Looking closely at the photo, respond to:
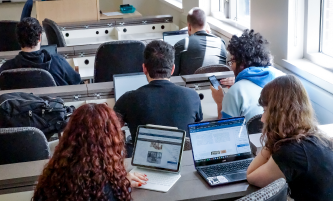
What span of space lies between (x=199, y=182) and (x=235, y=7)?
11.7 feet

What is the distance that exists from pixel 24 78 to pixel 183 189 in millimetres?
1834

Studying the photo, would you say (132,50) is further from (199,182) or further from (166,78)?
(199,182)

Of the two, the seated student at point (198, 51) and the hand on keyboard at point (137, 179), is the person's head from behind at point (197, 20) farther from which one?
the hand on keyboard at point (137, 179)

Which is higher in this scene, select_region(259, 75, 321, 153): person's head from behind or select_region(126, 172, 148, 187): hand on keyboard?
select_region(259, 75, 321, 153): person's head from behind

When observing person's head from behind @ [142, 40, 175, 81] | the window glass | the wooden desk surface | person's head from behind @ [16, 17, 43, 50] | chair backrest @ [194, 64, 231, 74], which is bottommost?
the wooden desk surface

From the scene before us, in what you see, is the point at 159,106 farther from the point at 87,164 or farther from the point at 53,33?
the point at 53,33

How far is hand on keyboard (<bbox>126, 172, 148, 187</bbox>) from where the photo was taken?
1.54m

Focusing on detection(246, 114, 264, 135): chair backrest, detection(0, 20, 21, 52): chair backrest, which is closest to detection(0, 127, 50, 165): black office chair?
detection(246, 114, 264, 135): chair backrest

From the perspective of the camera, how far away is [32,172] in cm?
163

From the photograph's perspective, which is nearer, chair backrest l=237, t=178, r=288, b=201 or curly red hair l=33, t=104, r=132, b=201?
chair backrest l=237, t=178, r=288, b=201

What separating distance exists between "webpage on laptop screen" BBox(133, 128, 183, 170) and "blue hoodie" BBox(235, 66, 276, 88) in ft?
2.63

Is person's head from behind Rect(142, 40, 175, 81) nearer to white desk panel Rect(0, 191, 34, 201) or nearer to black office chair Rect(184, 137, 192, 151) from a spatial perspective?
black office chair Rect(184, 137, 192, 151)

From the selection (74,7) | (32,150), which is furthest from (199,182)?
(74,7)

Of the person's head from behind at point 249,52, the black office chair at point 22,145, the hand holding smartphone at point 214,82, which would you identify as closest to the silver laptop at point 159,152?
the black office chair at point 22,145
